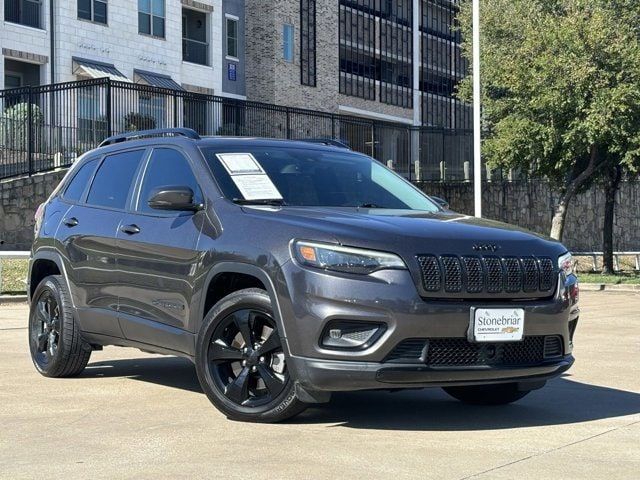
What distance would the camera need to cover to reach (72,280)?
903 centimetres

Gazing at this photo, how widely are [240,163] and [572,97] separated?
24.9m

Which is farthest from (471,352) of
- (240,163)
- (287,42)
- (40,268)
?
(287,42)

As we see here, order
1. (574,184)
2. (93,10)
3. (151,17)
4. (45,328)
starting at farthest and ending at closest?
(151,17) < (93,10) < (574,184) < (45,328)

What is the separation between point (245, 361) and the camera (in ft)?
23.5

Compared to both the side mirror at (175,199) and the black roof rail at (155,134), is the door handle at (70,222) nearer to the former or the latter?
the black roof rail at (155,134)

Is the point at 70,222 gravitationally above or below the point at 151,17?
below

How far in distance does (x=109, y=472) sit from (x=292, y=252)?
1.68 meters

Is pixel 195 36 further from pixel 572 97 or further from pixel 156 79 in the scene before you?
pixel 572 97

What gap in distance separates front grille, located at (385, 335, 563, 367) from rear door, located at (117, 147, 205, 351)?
1567 mm

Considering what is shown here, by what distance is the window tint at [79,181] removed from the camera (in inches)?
370

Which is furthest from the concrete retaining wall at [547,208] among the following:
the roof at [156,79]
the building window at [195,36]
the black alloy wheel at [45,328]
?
the black alloy wheel at [45,328]

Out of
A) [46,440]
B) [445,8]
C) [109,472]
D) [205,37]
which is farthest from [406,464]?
[445,8]

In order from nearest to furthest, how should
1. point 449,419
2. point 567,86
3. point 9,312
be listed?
point 449,419 → point 9,312 → point 567,86

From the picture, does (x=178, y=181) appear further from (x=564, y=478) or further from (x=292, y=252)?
(x=564, y=478)
